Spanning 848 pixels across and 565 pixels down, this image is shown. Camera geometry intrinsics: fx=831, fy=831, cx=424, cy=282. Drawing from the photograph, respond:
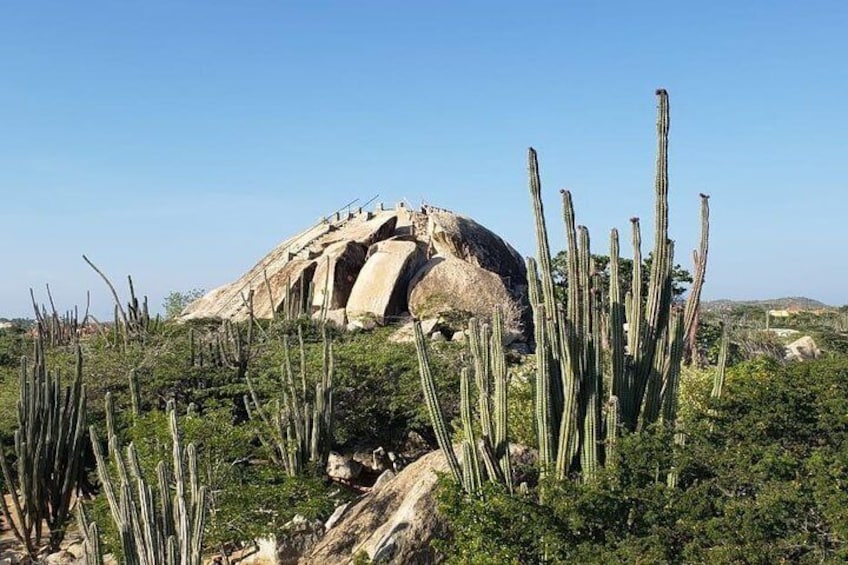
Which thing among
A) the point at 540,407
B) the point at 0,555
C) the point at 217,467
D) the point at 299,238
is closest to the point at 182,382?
the point at 0,555

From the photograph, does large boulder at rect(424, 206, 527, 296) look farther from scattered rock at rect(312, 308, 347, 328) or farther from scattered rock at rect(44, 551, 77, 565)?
scattered rock at rect(44, 551, 77, 565)

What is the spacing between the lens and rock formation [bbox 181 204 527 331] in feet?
93.6

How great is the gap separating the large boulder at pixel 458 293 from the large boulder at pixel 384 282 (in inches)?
20.7

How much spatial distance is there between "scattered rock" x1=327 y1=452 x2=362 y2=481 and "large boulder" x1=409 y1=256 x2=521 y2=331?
35.4 ft

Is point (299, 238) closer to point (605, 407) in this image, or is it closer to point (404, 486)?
point (404, 486)

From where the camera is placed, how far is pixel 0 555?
556 inches

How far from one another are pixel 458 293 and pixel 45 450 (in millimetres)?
17282

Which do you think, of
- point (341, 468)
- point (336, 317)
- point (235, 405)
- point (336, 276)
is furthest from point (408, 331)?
point (341, 468)

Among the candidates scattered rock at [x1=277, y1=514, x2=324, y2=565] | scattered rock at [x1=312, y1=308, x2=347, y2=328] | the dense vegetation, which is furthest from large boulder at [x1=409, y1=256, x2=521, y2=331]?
scattered rock at [x1=277, y1=514, x2=324, y2=565]

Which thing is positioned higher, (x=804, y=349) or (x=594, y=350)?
(x=594, y=350)

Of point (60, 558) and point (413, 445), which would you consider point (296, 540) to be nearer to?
point (60, 558)

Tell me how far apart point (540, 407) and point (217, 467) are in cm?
461

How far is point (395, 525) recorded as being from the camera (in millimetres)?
10320

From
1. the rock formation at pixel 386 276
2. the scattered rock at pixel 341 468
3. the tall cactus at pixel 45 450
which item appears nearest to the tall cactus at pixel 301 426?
Answer: the scattered rock at pixel 341 468
